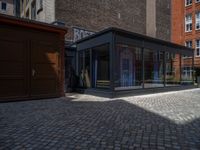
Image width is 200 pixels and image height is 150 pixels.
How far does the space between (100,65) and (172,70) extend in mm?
7410

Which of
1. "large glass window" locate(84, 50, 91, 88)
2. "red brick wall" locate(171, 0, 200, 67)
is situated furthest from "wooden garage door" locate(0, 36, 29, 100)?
"red brick wall" locate(171, 0, 200, 67)

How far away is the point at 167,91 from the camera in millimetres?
11734

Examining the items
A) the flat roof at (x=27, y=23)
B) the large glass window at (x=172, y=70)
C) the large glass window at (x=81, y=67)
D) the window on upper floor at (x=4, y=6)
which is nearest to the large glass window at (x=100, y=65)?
the large glass window at (x=81, y=67)

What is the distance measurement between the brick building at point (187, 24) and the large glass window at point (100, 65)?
55.1 feet

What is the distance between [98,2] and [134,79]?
8.02 metres

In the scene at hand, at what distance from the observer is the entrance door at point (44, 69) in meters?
8.08

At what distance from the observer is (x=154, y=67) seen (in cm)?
1349

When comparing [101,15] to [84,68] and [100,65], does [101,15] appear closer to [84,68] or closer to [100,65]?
[84,68]

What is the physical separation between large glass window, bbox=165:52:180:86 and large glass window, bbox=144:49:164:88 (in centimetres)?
68

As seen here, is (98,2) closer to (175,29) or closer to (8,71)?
(8,71)

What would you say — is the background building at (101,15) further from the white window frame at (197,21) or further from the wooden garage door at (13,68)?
the wooden garage door at (13,68)

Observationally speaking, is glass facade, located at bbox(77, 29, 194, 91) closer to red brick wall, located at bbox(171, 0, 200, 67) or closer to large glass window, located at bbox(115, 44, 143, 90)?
large glass window, located at bbox(115, 44, 143, 90)

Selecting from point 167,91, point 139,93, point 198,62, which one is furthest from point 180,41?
point 139,93

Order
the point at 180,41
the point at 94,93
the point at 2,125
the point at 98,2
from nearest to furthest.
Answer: the point at 2,125 < the point at 94,93 < the point at 98,2 < the point at 180,41
